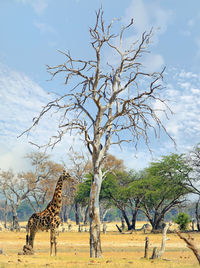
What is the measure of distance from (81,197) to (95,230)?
123 feet

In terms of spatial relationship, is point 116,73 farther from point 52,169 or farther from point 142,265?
point 52,169

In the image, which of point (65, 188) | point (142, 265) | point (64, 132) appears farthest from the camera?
point (65, 188)

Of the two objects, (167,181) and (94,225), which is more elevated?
(167,181)

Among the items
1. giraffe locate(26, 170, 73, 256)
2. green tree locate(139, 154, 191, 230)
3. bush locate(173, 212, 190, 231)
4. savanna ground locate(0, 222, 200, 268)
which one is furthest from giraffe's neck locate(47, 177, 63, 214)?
bush locate(173, 212, 190, 231)

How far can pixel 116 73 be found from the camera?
59.4 feet

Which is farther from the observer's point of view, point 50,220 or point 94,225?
point 50,220

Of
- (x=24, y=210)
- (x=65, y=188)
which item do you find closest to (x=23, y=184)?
(x=65, y=188)

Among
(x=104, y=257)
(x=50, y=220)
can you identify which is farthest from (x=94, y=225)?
(x=50, y=220)

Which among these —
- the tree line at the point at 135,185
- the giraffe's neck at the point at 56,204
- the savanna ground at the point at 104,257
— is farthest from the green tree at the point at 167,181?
the giraffe's neck at the point at 56,204

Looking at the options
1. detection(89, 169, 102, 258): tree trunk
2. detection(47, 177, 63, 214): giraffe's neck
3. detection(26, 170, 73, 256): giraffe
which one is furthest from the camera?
detection(47, 177, 63, 214): giraffe's neck

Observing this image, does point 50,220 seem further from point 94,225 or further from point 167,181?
point 167,181

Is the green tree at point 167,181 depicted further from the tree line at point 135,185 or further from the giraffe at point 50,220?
the giraffe at point 50,220

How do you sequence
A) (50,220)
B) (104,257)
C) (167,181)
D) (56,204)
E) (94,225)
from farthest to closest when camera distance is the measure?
(167,181)
(56,204)
(50,220)
(104,257)
(94,225)

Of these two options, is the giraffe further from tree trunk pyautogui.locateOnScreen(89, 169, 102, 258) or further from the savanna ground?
tree trunk pyautogui.locateOnScreen(89, 169, 102, 258)
